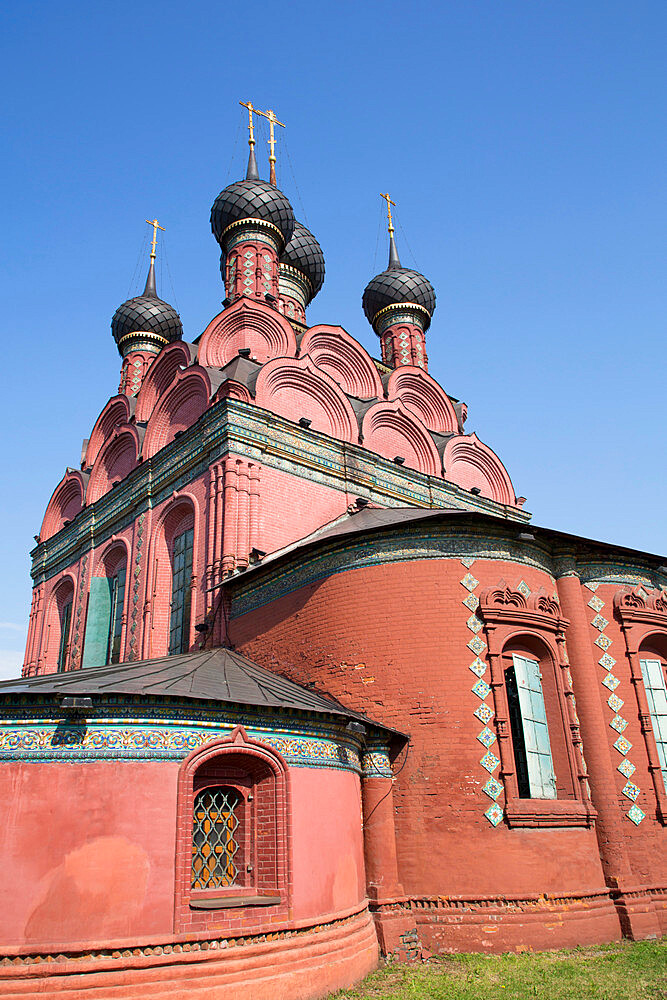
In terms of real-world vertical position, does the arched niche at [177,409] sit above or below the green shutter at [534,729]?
above

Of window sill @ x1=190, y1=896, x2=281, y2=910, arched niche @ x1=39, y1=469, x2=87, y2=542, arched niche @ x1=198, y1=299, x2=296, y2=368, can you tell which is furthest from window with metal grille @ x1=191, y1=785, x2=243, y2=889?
arched niche @ x1=39, y1=469, x2=87, y2=542

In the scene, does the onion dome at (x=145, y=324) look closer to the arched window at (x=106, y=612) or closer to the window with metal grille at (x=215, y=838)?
the arched window at (x=106, y=612)

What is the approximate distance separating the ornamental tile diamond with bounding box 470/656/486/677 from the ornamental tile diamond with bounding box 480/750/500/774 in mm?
709

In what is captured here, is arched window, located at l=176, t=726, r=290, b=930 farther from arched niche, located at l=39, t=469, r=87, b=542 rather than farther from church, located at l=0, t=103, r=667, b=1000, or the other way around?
arched niche, located at l=39, t=469, r=87, b=542

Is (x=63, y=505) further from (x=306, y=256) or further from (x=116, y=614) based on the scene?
(x=306, y=256)

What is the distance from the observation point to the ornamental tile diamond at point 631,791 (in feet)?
25.7

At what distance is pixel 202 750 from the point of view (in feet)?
19.2

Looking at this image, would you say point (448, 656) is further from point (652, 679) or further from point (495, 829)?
point (652, 679)

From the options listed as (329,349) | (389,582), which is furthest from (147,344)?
(389,582)

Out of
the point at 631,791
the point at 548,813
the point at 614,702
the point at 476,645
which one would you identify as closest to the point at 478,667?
the point at 476,645

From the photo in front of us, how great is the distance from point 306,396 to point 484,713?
650 cm

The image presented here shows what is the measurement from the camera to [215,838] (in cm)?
597

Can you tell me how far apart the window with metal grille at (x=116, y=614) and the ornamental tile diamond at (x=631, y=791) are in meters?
7.95

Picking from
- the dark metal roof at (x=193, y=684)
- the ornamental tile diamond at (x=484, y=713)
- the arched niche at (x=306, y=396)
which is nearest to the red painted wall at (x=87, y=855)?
the dark metal roof at (x=193, y=684)
